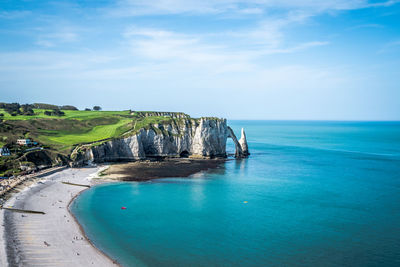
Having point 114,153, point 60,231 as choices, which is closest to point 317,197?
point 60,231

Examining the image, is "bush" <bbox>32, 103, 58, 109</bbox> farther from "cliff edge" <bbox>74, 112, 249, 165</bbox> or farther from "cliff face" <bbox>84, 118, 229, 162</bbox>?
"cliff face" <bbox>84, 118, 229, 162</bbox>

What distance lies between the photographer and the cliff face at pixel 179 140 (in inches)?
3317

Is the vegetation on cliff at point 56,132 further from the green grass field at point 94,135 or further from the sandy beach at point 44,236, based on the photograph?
the sandy beach at point 44,236

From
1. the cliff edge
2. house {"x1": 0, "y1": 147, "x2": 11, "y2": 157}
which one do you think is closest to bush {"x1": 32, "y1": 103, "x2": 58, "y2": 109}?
the cliff edge

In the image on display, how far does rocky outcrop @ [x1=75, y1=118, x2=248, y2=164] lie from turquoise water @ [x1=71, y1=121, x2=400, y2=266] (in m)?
25.6

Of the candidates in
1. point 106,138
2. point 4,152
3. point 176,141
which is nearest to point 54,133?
point 106,138

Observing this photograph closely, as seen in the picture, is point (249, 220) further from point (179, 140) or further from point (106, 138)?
point (106, 138)

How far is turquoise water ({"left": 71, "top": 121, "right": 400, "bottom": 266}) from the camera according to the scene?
29391 millimetres

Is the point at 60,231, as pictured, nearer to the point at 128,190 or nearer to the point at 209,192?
Answer: the point at 128,190

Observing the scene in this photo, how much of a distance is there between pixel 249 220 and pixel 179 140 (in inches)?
2210

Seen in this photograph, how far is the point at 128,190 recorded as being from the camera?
5384 cm

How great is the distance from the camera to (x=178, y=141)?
92688 mm

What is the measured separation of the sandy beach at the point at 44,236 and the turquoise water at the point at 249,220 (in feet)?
6.13

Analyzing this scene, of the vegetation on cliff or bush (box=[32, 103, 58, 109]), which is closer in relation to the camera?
the vegetation on cliff
